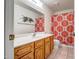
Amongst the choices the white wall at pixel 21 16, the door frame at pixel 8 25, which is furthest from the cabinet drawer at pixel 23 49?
the white wall at pixel 21 16

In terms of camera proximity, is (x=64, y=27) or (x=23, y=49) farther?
(x=64, y=27)

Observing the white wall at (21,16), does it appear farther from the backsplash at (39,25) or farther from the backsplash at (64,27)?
the backsplash at (64,27)

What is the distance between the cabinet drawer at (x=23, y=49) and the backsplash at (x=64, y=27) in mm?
4226

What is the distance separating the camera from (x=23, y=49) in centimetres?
190

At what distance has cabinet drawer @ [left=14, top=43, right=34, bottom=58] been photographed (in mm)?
1730

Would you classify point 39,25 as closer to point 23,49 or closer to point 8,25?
point 23,49

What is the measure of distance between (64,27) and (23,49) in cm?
473

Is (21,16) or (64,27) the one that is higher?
(21,16)

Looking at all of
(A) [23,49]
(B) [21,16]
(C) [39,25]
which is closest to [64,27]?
(C) [39,25]

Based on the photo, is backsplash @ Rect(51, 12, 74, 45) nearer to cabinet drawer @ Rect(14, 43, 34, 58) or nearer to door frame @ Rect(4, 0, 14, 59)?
cabinet drawer @ Rect(14, 43, 34, 58)

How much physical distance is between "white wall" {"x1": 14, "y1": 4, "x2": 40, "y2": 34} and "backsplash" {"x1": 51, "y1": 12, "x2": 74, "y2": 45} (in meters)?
2.79

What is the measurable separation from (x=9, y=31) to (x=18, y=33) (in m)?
1.84
